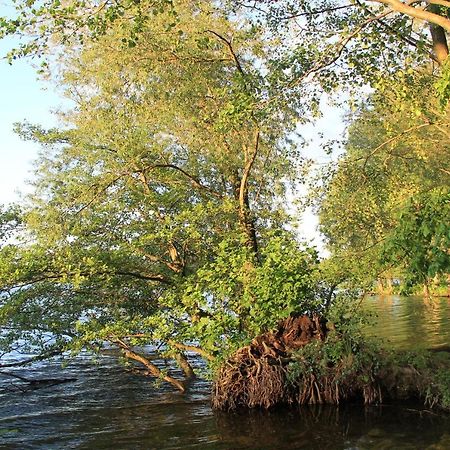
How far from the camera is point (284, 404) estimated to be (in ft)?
47.4

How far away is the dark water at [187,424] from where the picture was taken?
11794mm

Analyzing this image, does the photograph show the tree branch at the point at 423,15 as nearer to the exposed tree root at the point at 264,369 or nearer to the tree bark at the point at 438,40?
the tree bark at the point at 438,40

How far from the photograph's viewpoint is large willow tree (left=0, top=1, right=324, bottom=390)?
14.6 m

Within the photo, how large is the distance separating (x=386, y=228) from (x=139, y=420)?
1002 centimetres

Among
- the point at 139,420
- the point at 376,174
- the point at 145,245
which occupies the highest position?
the point at 376,174

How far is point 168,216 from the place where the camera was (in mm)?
15406

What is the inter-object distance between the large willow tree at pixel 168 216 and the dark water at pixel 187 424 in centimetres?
176

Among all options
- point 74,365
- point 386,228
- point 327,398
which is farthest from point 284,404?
point 74,365

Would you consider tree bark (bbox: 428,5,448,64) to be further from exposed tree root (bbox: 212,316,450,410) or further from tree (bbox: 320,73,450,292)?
exposed tree root (bbox: 212,316,450,410)

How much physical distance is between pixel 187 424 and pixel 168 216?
571 centimetres

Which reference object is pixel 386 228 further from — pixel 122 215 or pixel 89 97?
pixel 89 97

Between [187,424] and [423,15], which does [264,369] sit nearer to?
[187,424]

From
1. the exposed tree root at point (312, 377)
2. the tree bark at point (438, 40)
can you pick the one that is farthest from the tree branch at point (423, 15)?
the exposed tree root at point (312, 377)

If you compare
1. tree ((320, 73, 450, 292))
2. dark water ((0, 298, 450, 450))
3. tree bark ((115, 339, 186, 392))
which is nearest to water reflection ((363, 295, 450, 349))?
tree ((320, 73, 450, 292))
